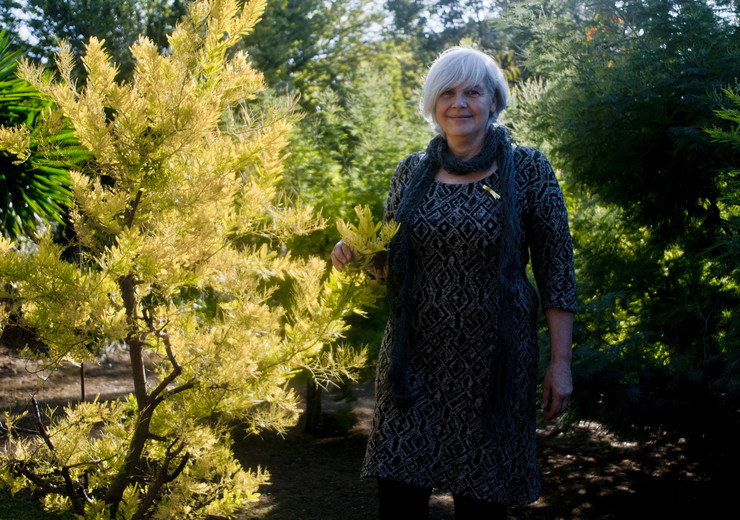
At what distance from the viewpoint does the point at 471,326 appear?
2035mm

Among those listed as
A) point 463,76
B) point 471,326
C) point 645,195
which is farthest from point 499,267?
point 645,195

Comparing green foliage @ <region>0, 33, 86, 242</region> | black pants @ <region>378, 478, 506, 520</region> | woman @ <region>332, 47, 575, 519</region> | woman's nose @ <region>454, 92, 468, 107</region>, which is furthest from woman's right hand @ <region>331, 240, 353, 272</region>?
green foliage @ <region>0, 33, 86, 242</region>

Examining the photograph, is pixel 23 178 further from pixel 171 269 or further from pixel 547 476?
pixel 547 476

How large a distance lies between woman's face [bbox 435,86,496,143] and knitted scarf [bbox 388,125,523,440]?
0.17ft

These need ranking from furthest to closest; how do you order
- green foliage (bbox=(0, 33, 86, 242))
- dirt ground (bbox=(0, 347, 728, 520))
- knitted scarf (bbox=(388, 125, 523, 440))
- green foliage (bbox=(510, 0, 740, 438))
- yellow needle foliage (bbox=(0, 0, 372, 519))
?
green foliage (bbox=(0, 33, 86, 242)) < dirt ground (bbox=(0, 347, 728, 520)) < green foliage (bbox=(510, 0, 740, 438)) < yellow needle foliage (bbox=(0, 0, 372, 519)) < knitted scarf (bbox=(388, 125, 523, 440))

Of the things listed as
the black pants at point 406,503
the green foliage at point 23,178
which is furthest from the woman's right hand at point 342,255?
the green foliage at point 23,178

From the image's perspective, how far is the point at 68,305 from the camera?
7.76 ft

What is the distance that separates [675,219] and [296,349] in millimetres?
3326

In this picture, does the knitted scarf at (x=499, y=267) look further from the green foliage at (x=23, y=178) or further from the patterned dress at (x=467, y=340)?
the green foliage at (x=23, y=178)

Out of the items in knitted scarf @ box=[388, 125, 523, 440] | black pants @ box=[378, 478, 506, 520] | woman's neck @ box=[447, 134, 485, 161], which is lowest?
black pants @ box=[378, 478, 506, 520]

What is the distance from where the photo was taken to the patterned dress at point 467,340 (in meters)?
2.01

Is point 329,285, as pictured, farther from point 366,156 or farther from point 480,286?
point 366,156

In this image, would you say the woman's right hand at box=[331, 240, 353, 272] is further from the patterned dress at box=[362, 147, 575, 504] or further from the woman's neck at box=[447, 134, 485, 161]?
the woman's neck at box=[447, 134, 485, 161]

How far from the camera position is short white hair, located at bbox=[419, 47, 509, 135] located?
2.15 m
